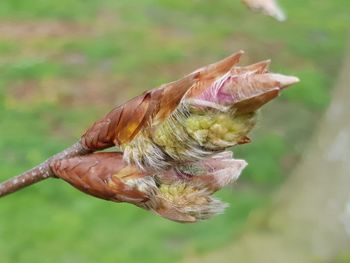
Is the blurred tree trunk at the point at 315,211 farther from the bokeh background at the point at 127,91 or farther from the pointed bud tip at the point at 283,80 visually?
the pointed bud tip at the point at 283,80

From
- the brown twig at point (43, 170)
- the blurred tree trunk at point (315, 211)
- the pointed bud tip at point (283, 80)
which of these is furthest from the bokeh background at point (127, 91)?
the pointed bud tip at point (283, 80)

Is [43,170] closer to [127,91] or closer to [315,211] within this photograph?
[315,211]

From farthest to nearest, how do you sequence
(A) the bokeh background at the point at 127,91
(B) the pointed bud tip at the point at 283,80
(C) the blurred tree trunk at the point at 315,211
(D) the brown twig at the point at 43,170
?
1. (A) the bokeh background at the point at 127,91
2. (C) the blurred tree trunk at the point at 315,211
3. (D) the brown twig at the point at 43,170
4. (B) the pointed bud tip at the point at 283,80

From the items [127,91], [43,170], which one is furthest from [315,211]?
[43,170]

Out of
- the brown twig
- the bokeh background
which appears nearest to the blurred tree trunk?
the bokeh background

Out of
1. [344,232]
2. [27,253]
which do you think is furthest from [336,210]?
[27,253]
